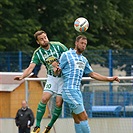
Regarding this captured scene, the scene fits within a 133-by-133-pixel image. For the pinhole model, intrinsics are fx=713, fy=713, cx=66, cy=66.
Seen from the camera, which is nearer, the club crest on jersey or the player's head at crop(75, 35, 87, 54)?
the player's head at crop(75, 35, 87, 54)

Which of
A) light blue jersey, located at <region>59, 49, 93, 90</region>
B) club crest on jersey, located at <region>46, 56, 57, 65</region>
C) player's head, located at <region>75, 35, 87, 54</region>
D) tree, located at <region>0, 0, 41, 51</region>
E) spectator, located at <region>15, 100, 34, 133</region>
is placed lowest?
spectator, located at <region>15, 100, 34, 133</region>

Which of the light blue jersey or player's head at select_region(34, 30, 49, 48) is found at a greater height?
player's head at select_region(34, 30, 49, 48)

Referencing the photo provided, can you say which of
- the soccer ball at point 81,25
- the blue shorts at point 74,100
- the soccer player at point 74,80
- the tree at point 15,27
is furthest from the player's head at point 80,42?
the tree at point 15,27

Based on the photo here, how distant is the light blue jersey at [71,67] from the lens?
13500 mm

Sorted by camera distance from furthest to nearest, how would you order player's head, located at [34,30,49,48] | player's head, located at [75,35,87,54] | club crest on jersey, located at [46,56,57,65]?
club crest on jersey, located at [46,56,57,65], player's head, located at [34,30,49,48], player's head, located at [75,35,87,54]

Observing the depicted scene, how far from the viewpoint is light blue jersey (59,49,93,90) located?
13.5 meters

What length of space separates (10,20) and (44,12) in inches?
95.6

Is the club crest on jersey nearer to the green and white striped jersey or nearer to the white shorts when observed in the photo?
the green and white striped jersey

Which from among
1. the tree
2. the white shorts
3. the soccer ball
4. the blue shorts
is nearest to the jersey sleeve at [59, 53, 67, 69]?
the blue shorts

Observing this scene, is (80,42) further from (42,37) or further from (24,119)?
(24,119)

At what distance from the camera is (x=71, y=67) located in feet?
44.3

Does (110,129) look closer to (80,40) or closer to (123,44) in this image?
(80,40)

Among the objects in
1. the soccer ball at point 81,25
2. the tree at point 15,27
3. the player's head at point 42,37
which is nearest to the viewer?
the player's head at point 42,37

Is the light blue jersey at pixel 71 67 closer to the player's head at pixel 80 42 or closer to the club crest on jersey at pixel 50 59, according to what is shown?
the player's head at pixel 80 42
